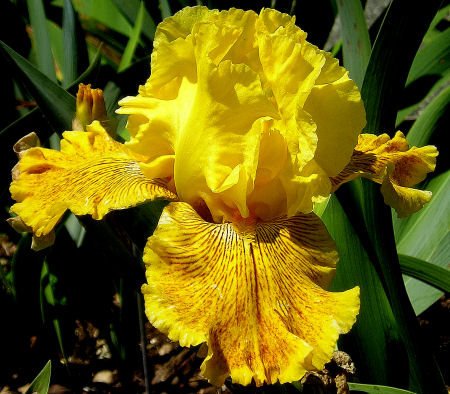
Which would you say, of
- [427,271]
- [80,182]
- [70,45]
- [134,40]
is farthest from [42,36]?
[427,271]

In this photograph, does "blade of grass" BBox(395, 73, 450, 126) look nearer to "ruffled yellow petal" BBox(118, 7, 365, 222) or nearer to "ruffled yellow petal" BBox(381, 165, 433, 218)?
"ruffled yellow petal" BBox(381, 165, 433, 218)

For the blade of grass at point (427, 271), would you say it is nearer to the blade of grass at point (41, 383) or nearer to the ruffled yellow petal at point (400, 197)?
the ruffled yellow petal at point (400, 197)

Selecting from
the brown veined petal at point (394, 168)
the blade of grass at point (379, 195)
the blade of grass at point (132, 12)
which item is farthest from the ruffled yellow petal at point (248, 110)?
the blade of grass at point (132, 12)

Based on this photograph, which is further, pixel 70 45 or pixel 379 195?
pixel 70 45

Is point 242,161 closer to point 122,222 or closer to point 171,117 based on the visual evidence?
point 171,117

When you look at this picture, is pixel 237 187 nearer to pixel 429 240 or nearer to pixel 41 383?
pixel 41 383

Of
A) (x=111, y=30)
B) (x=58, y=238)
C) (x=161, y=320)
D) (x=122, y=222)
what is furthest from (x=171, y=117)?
(x=111, y=30)

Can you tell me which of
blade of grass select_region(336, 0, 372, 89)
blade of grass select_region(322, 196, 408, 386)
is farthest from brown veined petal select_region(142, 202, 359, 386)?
blade of grass select_region(336, 0, 372, 89)
